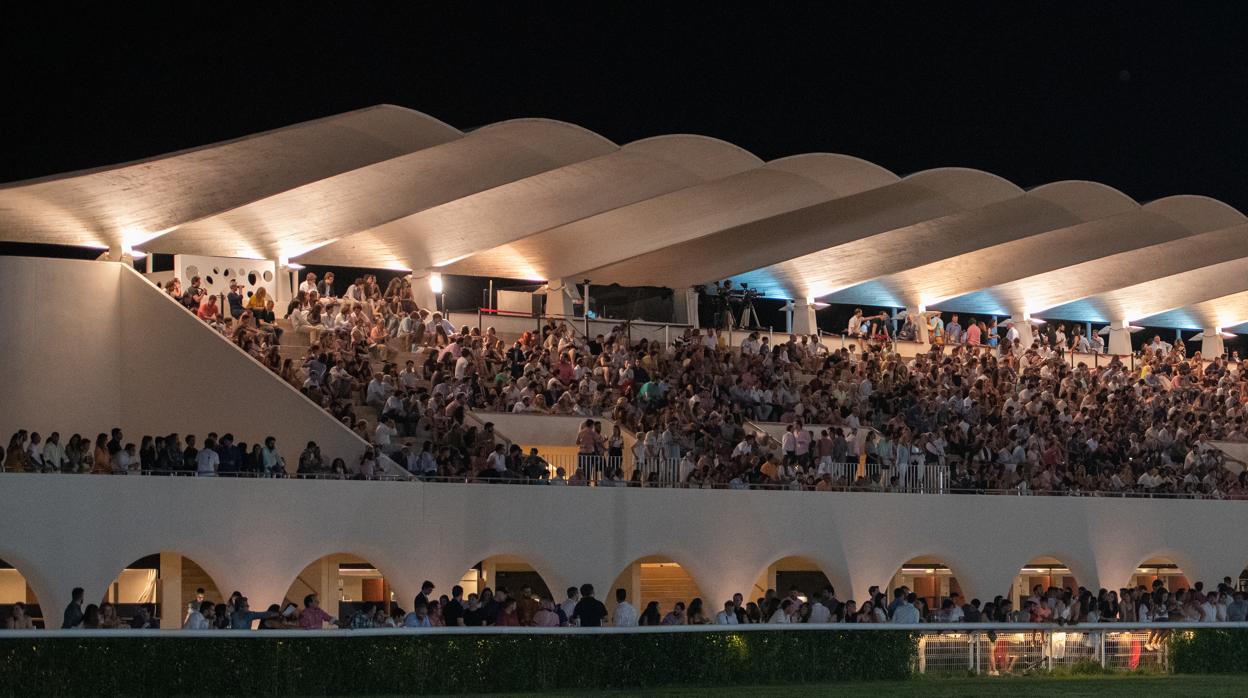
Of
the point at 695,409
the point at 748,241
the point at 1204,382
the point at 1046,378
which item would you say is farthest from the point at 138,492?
the point at 1204,382

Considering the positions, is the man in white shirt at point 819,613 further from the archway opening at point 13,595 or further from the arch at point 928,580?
the archway opening at point 13,595

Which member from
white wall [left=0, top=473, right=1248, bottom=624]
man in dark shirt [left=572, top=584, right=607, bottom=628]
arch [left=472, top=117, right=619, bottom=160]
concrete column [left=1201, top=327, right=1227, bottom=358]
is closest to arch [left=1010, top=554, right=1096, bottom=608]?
white wall [left=0, top=473, right=1248, bottom=624]

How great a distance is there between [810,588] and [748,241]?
6.82 meters

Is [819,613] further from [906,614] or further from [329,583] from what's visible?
[329,583]

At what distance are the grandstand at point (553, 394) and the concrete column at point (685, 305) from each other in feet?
0.17

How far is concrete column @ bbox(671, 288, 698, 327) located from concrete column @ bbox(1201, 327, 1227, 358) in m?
13.6

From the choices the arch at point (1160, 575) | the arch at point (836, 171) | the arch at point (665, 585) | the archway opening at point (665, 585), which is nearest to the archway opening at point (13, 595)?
the arch at point (665, 585)

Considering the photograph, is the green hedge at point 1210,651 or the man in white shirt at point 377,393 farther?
the man in white shirt at point 377,393

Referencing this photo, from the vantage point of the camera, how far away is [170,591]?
2384 centimetres

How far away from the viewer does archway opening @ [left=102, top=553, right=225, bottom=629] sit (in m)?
23.8

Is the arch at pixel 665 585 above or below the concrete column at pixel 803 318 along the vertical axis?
below

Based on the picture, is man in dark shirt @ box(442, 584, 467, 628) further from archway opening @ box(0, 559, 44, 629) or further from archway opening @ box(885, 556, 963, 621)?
archway opening @ box(885, 556, 963, 621)

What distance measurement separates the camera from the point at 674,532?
25797 millimetres

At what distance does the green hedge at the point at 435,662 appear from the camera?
622 inches
